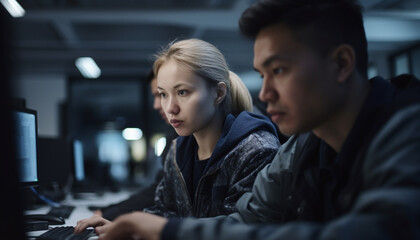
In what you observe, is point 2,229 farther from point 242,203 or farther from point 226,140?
point 226,140

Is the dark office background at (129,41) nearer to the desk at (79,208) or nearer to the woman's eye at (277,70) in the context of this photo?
the desk at (79,208)

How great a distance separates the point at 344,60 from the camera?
90 centimetres

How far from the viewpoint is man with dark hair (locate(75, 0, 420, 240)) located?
2.37ft

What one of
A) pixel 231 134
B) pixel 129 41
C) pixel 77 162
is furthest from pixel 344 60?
pixel 129 41

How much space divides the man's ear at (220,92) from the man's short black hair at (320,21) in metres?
0.64

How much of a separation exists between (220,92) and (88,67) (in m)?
6.62

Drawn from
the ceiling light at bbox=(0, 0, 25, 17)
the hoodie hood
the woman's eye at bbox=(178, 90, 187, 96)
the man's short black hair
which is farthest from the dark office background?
the man's short black hair

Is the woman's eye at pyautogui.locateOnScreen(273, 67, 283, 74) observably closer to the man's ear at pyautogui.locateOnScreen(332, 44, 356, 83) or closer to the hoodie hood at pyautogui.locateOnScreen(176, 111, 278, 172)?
the man's ear at pyautogui.locateOnScreen(332, 44, 356, 83)

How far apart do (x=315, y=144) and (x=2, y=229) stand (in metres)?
0.72

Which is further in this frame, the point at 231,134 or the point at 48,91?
the point at 48,91

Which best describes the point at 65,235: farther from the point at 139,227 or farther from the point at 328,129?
the point at 328,129

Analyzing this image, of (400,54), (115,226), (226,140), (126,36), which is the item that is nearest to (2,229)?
(115,226)

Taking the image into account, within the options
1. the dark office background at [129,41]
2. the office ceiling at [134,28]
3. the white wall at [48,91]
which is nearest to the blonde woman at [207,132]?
the dark office background at [129,41]

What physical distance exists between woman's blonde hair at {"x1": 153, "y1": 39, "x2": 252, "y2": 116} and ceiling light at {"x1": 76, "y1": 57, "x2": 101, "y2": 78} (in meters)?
5.93
